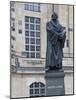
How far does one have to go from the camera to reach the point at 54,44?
5.84 metres

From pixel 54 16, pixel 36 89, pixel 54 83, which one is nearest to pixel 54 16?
pixel 54 16

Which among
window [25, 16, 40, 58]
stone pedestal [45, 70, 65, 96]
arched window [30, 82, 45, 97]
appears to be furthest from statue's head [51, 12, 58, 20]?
arched window [30, 82, 45, 97]

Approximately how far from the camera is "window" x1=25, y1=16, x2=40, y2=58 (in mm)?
5754

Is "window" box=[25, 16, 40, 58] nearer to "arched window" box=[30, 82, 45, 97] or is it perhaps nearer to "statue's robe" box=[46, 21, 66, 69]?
"statue's robe" box=[46, 21, 66, 69]

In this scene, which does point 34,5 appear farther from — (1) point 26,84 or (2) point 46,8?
(1) point 26,84

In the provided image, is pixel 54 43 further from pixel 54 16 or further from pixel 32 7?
pixel 32 7

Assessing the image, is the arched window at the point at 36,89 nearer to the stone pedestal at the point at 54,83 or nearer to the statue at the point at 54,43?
the stone pedestal at the point at 54,83

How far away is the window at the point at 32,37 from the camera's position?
575 centimetres

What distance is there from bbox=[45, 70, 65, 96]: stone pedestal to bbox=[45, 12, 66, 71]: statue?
100 mm

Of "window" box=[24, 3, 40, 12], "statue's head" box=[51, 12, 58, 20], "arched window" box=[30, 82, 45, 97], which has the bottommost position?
"arched window" box=[30, 82, 45, 97]

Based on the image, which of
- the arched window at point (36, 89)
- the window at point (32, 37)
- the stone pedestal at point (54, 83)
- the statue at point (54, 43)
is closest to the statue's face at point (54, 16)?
the statue at point (54, 43)

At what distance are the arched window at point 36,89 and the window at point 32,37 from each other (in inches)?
18.2
